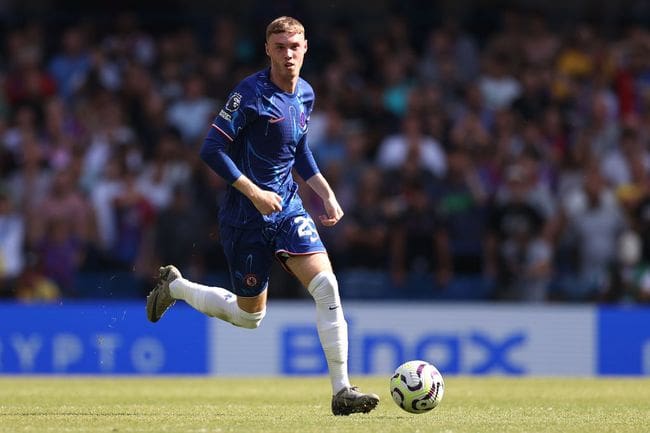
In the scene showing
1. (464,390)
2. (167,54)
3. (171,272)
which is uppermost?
(167,54)

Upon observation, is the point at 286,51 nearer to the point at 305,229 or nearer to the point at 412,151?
the point at 305,229

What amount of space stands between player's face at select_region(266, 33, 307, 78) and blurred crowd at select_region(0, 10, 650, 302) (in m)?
6.91

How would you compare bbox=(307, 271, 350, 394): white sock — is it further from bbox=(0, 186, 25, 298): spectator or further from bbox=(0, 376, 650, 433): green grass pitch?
bbox=(0, 186, 25, 298): spectator

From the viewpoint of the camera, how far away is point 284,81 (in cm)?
905

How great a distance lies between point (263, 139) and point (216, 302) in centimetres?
140

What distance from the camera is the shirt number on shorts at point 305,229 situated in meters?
8.91

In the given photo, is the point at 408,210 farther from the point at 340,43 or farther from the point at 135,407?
the point at 135,407

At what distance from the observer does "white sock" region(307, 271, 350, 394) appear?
8.82m

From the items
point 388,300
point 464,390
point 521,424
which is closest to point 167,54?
point 388,300

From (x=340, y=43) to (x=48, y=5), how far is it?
543 centimetres

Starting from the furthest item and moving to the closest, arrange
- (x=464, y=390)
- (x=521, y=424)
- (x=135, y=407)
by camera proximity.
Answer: (x=464, y=390) → (x=135, y=407) → (x=521, y=424)

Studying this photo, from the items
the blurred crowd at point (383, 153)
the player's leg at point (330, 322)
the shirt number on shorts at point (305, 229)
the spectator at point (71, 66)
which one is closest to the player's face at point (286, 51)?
the shirt number on shorts at point (305, 229)

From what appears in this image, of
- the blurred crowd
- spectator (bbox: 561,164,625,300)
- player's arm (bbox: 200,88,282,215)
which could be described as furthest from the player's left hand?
spectator (bbox: 561,164,625,300)

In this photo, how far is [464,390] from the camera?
40.6ft
